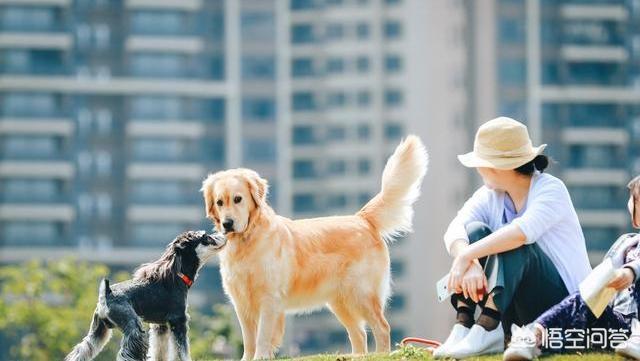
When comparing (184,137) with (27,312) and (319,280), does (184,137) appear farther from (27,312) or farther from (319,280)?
(319,280)

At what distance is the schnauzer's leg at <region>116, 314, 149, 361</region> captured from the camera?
26.9ft

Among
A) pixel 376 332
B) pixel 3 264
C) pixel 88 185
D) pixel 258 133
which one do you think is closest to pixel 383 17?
pixel 258 133

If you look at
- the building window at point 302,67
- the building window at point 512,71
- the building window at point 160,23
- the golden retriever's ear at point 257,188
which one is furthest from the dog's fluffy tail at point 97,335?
the building window at point 302,67

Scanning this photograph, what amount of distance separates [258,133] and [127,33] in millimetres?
13423

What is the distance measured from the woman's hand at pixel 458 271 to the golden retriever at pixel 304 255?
7.37ft

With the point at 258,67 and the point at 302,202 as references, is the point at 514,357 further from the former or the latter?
the point at 302,202

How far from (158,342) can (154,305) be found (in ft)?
1.16

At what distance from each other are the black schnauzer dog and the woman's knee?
1803mm

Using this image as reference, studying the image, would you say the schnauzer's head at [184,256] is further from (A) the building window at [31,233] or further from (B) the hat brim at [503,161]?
(A) the building window at [31,233]

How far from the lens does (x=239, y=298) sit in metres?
9.70

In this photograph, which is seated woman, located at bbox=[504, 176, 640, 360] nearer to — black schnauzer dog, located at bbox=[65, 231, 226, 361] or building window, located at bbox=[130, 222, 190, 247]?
black schnauzer dog, located at bbox=[65, 231, 226, 361]

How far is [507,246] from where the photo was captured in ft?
25.2

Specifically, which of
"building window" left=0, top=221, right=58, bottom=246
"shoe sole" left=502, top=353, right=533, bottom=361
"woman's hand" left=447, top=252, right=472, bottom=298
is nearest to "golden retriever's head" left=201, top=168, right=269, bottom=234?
"woman's hand" left=447, top=252, right=472, bottom=298

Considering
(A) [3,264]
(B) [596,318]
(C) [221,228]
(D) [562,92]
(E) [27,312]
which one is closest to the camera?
(B) [596,318]
